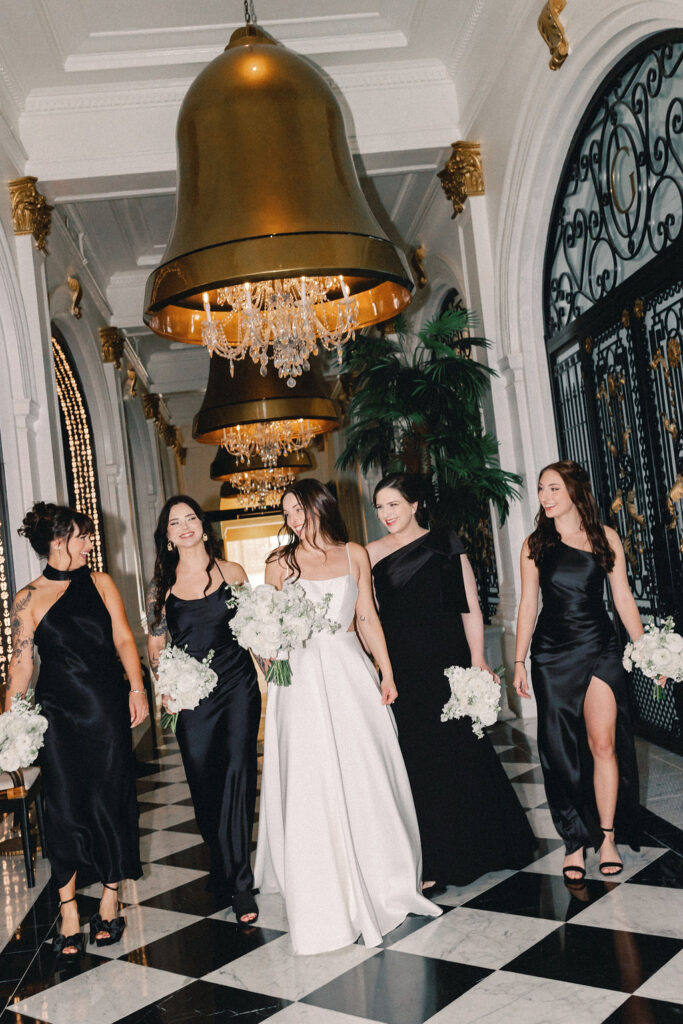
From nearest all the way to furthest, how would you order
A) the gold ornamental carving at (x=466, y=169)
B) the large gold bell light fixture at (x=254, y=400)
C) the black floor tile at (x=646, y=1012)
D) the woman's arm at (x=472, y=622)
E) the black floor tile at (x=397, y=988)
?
the black floor tile at (x=646, y=1012) → the black floor tile at (x=397, y=988) → the woman's arm at (x=472, y=622) → the large gold bell light fixture at (x=254, y=400) → the gold ornamental carving at (x=466, y=169)

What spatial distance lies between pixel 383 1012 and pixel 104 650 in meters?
1.84

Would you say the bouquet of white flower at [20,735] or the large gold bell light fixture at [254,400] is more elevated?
the large gold bell light fixture at [254,400]

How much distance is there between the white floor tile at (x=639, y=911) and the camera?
3279 mm

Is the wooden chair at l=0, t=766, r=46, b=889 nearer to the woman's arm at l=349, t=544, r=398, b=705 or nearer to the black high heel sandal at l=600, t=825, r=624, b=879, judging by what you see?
the woman's arm at l=349, t=544, r=398, b=705

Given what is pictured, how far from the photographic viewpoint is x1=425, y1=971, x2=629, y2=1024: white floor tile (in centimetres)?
271

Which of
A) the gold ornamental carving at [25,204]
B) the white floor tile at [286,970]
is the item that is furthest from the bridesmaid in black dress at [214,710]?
the gold ornamental carving at [25,204]

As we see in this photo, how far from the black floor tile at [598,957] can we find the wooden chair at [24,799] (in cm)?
273

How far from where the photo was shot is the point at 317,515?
378cm

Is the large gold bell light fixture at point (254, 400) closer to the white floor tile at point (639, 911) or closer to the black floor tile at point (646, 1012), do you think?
the white floor tile at point (639, 911)

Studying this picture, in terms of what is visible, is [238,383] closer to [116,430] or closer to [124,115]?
[124,115]

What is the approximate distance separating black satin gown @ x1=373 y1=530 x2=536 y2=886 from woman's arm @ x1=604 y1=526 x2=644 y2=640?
25.8 inches

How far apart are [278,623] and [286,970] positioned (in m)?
1.23

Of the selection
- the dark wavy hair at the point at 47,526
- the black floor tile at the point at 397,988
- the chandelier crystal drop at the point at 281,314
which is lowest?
the black floor tile at the point at 397,988

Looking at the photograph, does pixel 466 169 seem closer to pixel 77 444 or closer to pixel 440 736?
pixel 440 736
